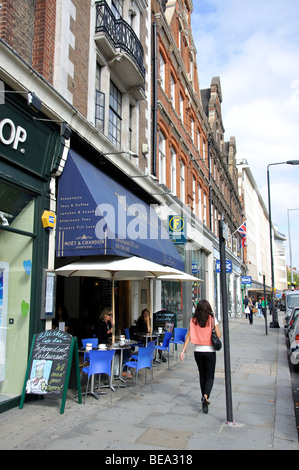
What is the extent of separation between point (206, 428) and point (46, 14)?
26.5 ft

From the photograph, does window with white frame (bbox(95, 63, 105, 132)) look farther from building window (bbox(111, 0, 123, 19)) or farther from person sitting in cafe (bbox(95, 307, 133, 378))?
person sitting in cafe (bbox(95, 307, 133, 378))

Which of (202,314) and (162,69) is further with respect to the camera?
(162,69)

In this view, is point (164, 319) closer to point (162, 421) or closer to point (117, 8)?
point (162, 421)

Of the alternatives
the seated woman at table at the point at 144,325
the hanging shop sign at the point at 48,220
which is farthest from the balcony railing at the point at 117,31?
the seated woman at table at the point at 144,325

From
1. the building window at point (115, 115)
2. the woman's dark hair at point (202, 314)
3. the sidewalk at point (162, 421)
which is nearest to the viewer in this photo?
the sidewalk at point (162, 421)

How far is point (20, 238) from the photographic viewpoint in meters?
7.05

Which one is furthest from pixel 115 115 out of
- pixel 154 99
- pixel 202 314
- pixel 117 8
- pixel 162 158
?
pixel 202 314

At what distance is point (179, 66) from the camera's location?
19.5 meters

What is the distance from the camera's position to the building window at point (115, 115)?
11.6 metres

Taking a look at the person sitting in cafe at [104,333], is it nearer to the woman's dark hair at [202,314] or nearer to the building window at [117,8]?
the woman's dark hair at [202,314]

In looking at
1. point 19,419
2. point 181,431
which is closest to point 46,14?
point 19,419

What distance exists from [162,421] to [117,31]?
32.8 ft

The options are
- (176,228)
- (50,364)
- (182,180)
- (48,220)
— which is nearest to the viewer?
(50,364)

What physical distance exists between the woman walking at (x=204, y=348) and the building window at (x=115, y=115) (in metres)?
6.83
